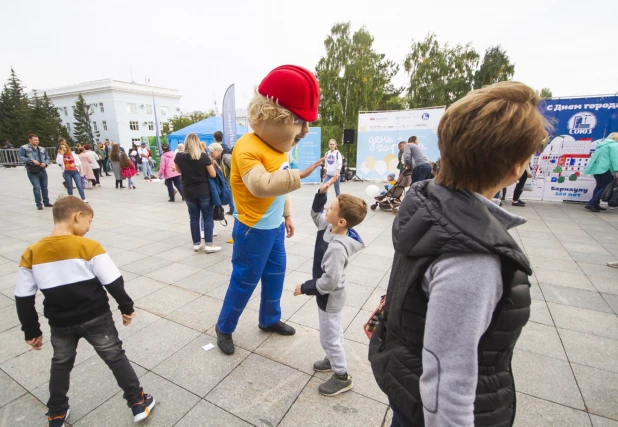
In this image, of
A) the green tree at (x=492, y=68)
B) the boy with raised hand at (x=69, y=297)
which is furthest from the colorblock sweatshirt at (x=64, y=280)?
the green tree at (x=492, y=68)

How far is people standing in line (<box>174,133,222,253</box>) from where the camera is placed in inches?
183

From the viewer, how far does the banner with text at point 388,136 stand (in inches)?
468

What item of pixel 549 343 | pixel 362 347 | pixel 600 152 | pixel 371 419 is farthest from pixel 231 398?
pixel 600 152

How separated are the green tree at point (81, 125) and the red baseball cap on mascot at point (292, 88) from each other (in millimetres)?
61185

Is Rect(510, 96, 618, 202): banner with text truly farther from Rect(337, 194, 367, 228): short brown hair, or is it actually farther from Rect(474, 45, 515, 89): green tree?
Rect(474, 45, 515, 89): green tree

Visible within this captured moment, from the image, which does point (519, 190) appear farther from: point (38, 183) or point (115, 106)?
point (115, 106)

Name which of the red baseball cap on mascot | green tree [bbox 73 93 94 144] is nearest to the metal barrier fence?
the red baseball cap on mascot

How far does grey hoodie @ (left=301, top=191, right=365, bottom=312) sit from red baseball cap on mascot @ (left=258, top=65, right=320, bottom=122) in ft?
2.04

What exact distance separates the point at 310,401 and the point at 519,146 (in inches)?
76.0

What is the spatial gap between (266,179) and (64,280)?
120cm

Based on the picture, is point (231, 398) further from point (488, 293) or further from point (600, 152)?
point (600, 152)

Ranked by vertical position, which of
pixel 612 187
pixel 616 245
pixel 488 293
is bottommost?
pixel 616 245

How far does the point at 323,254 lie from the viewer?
2.05 m

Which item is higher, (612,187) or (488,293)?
(488,293)
